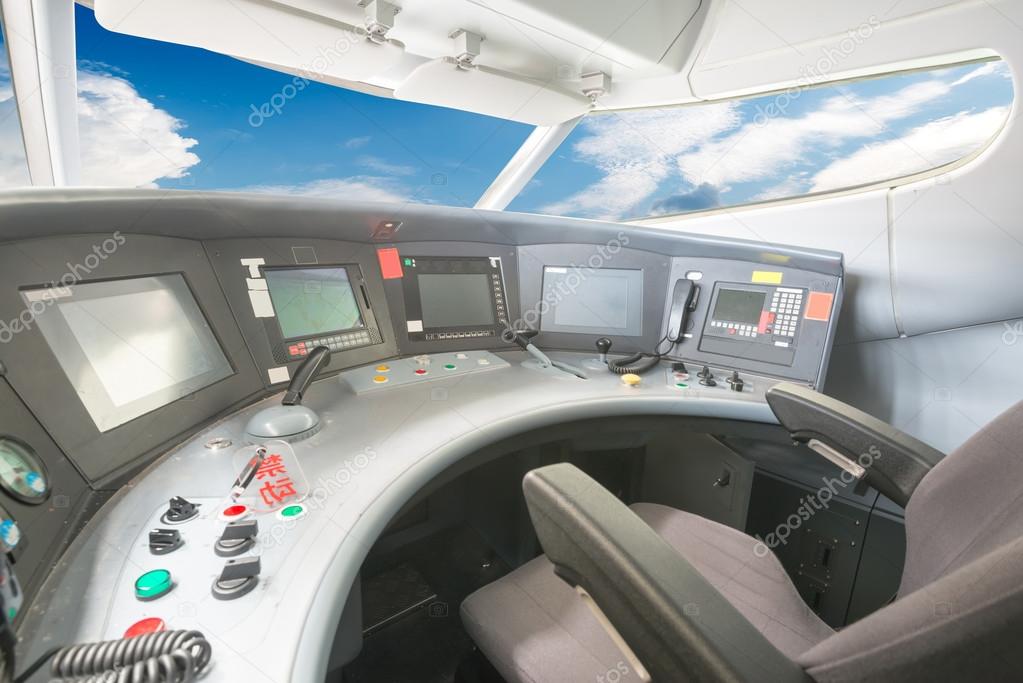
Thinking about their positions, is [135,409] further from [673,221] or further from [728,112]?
[728,112]

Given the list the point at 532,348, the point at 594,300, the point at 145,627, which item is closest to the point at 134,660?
the point at 145,627

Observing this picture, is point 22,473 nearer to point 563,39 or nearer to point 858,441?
point 858,441

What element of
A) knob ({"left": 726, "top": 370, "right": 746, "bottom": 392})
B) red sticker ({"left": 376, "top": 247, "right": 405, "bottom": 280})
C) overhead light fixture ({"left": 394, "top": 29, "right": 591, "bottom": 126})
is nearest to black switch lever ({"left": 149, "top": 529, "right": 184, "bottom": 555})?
red sticker ({"left": 376, "top": 247, "right": 405, "bottom": 280})

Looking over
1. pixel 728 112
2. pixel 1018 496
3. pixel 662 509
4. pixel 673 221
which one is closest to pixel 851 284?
pixel 673 221

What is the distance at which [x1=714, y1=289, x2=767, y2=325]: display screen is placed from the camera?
173 cm

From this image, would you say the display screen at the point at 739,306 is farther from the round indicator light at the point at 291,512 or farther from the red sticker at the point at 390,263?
the round indicator light at the point at 291,512

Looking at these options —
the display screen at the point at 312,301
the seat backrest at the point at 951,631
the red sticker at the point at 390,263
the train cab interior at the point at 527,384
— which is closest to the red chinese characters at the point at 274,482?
the train cab interior at the point at 527,384

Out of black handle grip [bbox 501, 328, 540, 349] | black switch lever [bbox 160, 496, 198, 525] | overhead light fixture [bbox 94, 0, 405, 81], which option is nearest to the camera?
black switch lever [bbox 160, 496, 198, 525]

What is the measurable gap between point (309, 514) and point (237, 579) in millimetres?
168

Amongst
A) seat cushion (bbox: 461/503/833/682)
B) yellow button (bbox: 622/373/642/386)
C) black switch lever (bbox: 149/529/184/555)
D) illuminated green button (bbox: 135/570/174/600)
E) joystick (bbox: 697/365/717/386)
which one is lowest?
seat cushion (bbox: 461/503/833/682)

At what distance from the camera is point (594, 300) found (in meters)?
1.93

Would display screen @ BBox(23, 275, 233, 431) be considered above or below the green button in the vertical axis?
above

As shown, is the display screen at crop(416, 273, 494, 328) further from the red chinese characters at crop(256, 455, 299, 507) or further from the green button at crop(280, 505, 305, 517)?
the green button at crop(280, 505, 305, 517)

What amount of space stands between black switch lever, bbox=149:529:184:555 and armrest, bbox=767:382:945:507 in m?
1.14
